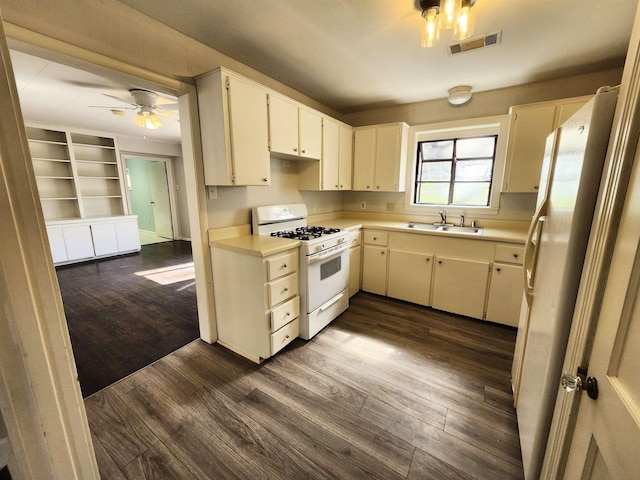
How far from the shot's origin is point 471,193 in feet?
10.3

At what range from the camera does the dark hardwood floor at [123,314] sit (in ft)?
6.82

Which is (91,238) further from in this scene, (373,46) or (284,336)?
(373,46)

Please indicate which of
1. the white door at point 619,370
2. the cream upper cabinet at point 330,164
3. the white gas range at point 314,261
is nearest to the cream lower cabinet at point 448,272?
the white gas range at point 314,261

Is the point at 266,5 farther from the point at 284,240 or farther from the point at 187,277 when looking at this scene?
the point at 187,277

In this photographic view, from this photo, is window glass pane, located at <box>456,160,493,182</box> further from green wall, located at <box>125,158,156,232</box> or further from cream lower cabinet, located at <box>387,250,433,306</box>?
green wall, located at <box>125,158,156,232</box>

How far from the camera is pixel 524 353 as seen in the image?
148 centimetres

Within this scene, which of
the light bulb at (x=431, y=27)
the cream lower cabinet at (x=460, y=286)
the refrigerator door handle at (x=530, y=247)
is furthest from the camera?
the cream lower cabinet at (x=460, y=286)

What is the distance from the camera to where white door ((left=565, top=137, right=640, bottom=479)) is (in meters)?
0.57

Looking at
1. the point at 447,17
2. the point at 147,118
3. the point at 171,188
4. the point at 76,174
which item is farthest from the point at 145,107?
the point at 171,188

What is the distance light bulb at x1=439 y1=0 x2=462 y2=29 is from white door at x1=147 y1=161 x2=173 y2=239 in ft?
21.1

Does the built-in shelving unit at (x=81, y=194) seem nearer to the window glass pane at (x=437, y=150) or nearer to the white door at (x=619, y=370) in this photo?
the window glass pane at (x=437, y=150)

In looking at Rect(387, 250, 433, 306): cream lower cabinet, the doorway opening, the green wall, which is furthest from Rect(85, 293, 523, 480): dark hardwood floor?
the green wall

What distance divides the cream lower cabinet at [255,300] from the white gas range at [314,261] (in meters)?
0.10

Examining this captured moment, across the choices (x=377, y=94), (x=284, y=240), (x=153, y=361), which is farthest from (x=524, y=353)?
(x=377, y=94)
